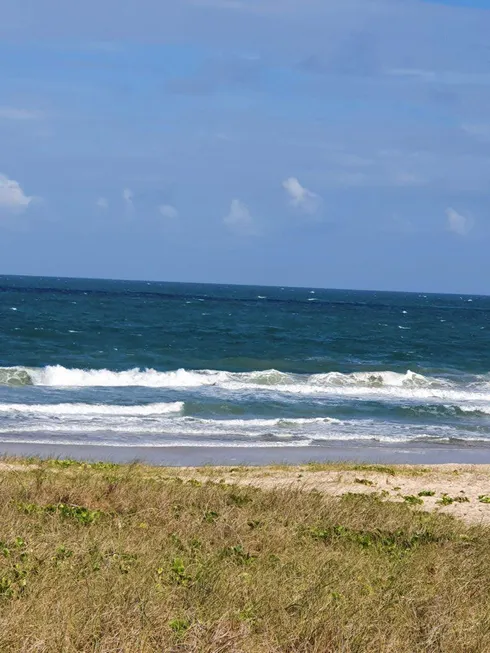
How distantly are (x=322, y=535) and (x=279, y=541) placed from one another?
2.22ft

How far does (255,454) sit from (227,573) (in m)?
13.6

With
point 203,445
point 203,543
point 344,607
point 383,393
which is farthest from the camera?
point 383,393

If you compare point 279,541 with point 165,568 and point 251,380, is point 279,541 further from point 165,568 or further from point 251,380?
point 251,380

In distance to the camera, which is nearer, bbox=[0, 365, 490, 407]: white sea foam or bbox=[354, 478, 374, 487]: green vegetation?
bbox=[354, 478, 374, 487]: green vegetation

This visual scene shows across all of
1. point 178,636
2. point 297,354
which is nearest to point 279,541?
point 178,636

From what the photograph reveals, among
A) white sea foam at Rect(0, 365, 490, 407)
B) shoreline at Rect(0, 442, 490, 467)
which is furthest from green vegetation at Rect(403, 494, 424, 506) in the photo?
white sea foam at Rect(0, 365, 490, 407)

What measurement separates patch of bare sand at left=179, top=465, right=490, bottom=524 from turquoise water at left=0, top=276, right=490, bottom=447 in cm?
543

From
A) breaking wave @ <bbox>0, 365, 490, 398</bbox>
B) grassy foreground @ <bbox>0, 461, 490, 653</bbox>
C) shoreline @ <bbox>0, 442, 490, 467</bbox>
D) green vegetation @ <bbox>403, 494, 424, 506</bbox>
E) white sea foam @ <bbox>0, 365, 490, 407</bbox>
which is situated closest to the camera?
grassy foreground @ <bbox>0, 461, 490, 653</bbox>

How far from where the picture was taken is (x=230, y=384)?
118 feet

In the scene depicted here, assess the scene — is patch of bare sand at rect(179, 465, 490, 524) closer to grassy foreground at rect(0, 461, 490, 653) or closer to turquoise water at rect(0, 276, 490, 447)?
grassy foreground at rect(0, 461, 490, 653)

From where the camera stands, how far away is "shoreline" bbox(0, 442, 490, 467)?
19062 mm

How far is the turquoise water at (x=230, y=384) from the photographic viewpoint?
24125 millimetres

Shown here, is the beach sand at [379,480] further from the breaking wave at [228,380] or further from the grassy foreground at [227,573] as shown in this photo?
the breaking wave at [228,380]

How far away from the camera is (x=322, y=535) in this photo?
9344mm
